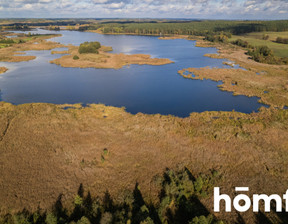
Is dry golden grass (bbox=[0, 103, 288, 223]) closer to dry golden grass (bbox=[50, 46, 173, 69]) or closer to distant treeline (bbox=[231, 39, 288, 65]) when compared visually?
dry golden grass (bbox=[50, 46, 173, 69])

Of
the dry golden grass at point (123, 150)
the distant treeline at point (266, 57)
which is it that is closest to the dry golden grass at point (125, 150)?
the dry golden grass at point (123, 150)

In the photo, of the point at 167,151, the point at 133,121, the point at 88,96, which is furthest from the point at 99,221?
the point at 88,96

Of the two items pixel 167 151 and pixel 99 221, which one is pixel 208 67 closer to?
pixel 167 151

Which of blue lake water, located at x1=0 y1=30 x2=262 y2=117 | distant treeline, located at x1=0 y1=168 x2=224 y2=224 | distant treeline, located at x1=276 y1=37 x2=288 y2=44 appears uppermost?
distant treeline, located at x1=276 y1=37 x2=288 y2=44

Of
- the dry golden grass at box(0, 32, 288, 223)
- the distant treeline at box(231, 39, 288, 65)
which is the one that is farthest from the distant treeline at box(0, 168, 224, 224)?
the distant treeline at box(231, 39, 288, 65)

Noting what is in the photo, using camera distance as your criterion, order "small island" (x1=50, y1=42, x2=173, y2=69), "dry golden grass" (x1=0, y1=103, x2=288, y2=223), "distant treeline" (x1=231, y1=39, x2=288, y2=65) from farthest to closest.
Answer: "distant treeline" (x1=231, y1=39, x2=288, y2=65) < "small island" (x1=50, y1=42, x2=173, y2=69) < "dry golden grass" (x1=0, y1=103, x2=288, y2=223)

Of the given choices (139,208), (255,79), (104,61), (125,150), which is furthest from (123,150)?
(104,61)

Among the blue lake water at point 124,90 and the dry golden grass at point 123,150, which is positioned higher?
the blue lake water at point 124,90

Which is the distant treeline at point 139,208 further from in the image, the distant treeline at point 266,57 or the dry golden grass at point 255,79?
the distant treeline at point 266,57

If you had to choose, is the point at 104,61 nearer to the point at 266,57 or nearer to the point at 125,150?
the point at 125,150
